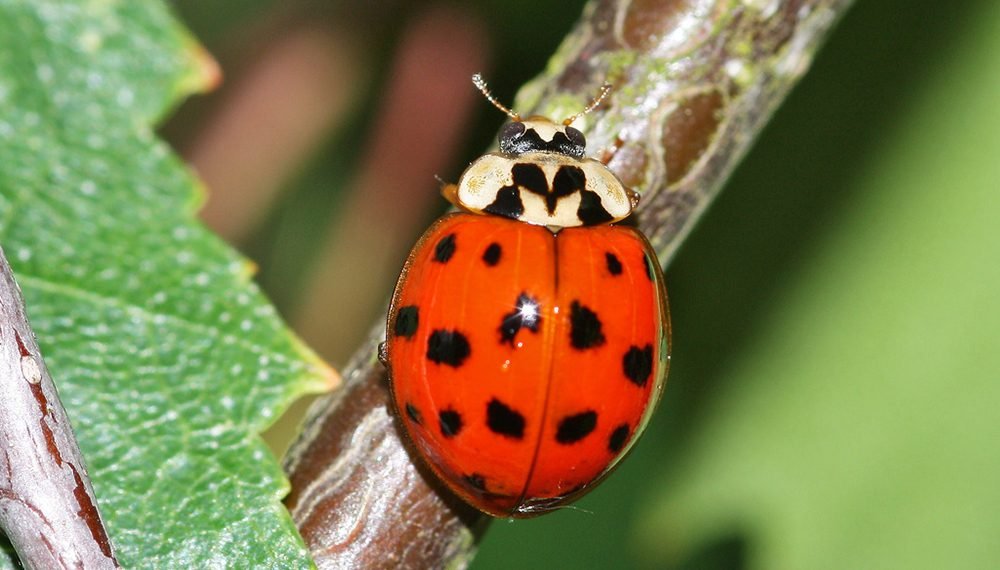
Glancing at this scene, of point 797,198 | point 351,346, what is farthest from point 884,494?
point 351,346

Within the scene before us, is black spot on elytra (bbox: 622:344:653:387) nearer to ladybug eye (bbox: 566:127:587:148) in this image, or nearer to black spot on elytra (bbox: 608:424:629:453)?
black spot on elytra (bbox: 608:424:629:453)

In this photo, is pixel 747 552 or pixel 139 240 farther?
pixel 747 552

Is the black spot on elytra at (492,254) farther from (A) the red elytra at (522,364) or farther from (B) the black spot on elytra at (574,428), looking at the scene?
(B) the black spot on elytra at (574,428)

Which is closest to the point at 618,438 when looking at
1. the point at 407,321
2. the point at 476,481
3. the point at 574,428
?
the point at 574,428

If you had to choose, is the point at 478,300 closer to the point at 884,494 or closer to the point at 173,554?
the point at 173,554

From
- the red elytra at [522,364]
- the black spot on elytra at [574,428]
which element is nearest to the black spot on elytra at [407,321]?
the red elytra at [522,364]

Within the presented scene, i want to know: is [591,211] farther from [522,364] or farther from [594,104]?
[522,364]
